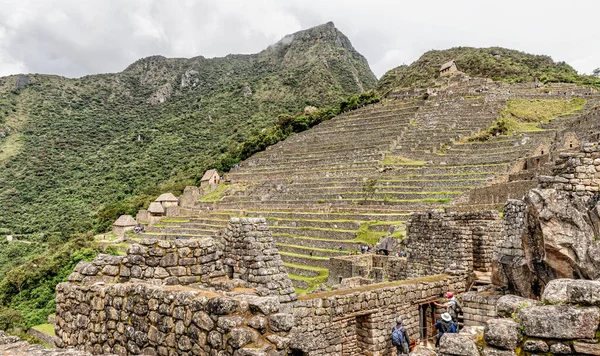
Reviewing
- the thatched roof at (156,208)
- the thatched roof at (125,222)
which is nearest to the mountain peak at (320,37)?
the thatched roof at (156,208)

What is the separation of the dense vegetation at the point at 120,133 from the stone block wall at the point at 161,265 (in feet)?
96.3

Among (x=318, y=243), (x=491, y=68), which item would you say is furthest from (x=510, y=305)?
(x=491, y=68)

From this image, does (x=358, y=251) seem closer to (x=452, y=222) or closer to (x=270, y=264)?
(x=452, y=222)

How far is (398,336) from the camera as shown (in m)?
6.14

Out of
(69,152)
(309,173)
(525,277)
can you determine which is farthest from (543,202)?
(69,152)

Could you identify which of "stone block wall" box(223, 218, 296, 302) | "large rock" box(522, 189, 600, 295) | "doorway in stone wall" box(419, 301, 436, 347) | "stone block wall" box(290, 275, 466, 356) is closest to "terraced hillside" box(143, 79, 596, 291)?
"doorway in stone wall" box(419, 301, 436, 347)

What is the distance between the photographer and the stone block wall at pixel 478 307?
5.94 meters

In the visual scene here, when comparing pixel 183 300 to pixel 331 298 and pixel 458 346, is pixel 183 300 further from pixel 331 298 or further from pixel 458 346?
pixel 331 298

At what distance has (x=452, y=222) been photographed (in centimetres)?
889

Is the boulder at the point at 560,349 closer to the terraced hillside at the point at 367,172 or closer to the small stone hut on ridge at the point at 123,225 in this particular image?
the terraced hillside at the point at 367,172

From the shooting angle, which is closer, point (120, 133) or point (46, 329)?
point (46, 329)

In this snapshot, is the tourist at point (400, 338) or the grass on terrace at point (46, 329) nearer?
the tourist at point (400, 338)

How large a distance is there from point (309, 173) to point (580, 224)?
1436 inches

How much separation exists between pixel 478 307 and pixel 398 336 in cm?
127
